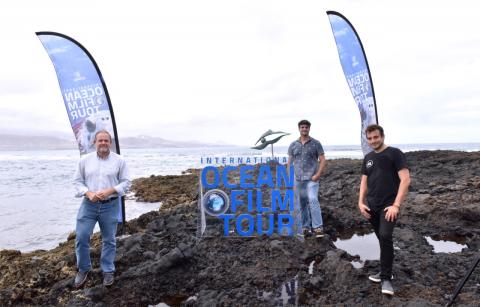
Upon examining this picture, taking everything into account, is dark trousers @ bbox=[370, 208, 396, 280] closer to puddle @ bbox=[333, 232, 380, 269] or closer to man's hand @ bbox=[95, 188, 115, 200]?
puddle @ bbox=[333, 232, 380, 269]

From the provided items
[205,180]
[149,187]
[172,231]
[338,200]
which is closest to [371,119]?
[338,200]

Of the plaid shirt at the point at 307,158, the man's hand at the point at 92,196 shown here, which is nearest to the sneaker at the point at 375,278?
the plaid shirt at the point at 307,158

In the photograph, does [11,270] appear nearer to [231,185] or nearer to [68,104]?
[68,104]

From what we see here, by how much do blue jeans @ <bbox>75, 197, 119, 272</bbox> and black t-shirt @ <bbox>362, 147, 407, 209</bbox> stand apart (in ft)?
10.9

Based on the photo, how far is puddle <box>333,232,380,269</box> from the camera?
530cm

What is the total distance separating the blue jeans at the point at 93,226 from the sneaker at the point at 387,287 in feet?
11.3

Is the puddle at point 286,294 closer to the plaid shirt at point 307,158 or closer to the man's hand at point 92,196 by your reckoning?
the plaid shirt at point 307,158

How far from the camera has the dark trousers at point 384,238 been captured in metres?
3.55

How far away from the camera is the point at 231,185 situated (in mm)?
6152

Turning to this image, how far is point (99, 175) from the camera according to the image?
13.1 feet

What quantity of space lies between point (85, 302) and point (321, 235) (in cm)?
391

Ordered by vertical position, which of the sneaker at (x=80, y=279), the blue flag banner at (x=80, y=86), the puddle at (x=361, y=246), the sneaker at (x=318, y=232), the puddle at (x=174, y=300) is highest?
the blue flag banner at (x=80, y=86)

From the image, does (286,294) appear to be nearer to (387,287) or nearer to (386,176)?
(387,287)

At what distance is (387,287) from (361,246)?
7.87 feet
